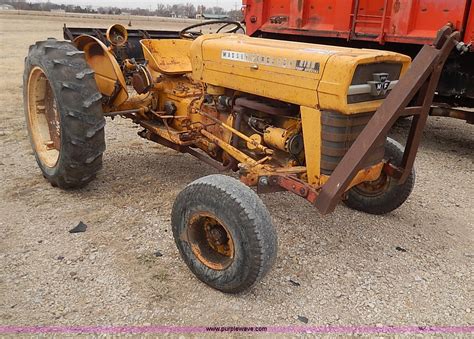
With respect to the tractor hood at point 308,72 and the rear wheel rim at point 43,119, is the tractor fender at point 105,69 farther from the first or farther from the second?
the tractor hood at point 308,72

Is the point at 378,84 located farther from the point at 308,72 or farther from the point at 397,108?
the point at 308,72

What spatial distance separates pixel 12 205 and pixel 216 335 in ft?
7.46

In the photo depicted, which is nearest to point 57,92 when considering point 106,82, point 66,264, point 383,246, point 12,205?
point 106,82

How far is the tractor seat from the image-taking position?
13.9 feet

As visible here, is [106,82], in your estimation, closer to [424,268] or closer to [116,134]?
[116,134]

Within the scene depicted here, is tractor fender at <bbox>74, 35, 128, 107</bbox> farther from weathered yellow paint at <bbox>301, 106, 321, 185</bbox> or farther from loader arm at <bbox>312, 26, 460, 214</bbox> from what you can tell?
loader arm at <bbox>312, 26, 460, 214</bbox>

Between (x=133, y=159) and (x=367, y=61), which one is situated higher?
(x=367, y=61)

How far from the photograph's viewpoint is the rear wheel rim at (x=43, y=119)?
4172 millimetres

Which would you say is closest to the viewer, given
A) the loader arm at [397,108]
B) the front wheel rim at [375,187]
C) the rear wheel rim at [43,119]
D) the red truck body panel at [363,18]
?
the loader arm at [397,108]

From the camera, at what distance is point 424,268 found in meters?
3.14

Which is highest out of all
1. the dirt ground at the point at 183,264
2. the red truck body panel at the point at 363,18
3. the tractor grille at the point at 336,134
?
the red truck body panel at the point at 363,18

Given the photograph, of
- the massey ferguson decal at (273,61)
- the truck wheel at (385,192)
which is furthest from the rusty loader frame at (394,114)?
the truck wheel at (385,192)

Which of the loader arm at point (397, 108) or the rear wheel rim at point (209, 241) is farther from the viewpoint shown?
the rear wheel rim at point (209, 241)

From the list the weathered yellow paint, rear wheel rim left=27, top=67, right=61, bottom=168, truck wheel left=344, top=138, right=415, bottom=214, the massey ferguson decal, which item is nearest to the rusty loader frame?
the weathered yellow paint
